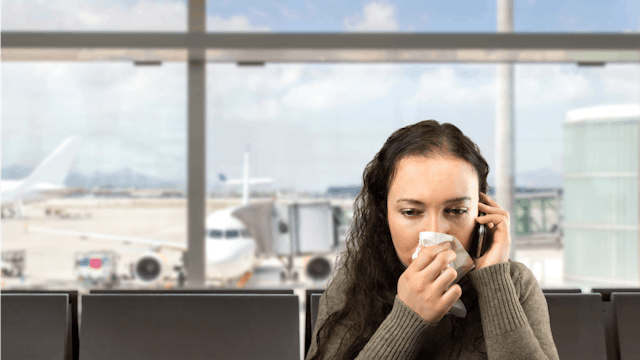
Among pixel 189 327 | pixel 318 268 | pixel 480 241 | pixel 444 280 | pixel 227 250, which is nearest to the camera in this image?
pixel 444 280

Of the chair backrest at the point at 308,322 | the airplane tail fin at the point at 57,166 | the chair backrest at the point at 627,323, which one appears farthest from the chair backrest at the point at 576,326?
the airplane tail fin at the point at 57,166

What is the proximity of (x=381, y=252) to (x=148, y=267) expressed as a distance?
299cm

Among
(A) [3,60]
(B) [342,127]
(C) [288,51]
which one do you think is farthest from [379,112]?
(A) [3,60]

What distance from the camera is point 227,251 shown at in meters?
3.31

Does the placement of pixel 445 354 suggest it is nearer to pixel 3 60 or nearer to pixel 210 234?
pixel 210 234

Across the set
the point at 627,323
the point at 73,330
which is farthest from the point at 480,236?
the point at 73,330

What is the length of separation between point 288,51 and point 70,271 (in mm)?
2594

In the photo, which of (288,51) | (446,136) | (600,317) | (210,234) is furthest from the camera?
(210,234)

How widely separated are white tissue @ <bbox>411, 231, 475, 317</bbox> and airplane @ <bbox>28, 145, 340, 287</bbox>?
2570 mm

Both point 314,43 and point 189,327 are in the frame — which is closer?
point 189,327

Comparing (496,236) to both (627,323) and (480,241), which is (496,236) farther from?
(627,323)

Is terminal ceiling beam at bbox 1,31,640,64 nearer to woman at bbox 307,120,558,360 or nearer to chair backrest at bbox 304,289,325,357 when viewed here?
chair backrest at bbox 304,289,325,357

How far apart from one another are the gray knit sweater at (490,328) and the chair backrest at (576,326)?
0.65 m

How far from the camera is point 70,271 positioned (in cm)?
354
